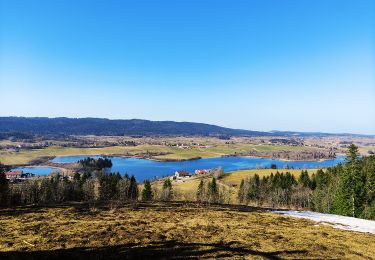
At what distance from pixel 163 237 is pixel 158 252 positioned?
2419 millimetres

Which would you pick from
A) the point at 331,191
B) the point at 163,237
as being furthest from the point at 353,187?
the point at 163,237

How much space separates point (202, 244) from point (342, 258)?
6.12 meters

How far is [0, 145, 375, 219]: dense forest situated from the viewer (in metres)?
46.2

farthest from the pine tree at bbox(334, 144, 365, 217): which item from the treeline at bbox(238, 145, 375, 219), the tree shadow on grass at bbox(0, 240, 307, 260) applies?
the tree shadow on grass at bbox(0, 240, 307, 260)

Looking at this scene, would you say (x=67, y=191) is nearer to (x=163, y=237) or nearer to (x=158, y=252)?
(x=163, y=237)

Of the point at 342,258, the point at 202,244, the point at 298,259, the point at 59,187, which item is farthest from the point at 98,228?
the point at 59,187

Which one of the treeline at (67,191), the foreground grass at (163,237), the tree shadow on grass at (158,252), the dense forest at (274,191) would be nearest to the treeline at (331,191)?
the dense forest at (274,191)

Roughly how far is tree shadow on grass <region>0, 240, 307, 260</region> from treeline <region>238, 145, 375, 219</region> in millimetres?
38346

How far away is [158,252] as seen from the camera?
40.7 feet

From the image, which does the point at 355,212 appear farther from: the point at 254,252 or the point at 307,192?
the point at 307,192

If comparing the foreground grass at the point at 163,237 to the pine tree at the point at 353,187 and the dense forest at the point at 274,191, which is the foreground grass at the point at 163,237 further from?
the pine tree at the point at 353,187

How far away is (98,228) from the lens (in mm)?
16141

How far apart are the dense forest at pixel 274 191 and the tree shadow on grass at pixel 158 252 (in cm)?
1752

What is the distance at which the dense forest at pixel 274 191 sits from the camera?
4619 cm
